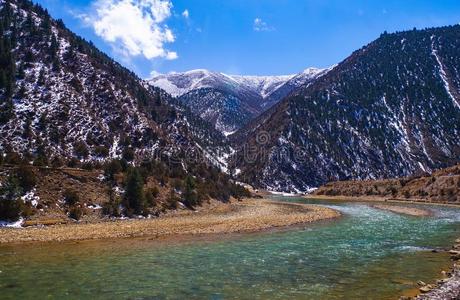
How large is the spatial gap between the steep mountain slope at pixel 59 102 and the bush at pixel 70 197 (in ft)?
85.4

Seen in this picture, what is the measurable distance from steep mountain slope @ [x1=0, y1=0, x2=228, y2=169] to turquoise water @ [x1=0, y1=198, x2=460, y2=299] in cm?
4843

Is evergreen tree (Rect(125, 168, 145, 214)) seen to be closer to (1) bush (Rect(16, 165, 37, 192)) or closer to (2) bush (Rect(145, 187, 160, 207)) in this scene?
(2) bush (Rect(145, 187, 160, 207))

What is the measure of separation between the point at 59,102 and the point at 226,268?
76486 mm

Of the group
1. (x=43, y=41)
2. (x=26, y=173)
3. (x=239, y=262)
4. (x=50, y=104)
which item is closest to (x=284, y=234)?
(x=239, y=262)

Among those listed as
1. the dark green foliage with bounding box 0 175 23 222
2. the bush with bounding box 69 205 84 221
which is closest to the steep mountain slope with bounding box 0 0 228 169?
the dark green foliage with bounding box 0 175 23 222

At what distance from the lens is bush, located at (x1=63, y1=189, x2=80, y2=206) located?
→ 49438 millimetres

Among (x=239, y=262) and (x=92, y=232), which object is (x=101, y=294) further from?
(x=92, y=232)

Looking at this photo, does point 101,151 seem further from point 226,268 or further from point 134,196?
point 226,268

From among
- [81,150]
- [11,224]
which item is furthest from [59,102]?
[11,224]

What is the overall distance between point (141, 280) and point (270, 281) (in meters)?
7.03

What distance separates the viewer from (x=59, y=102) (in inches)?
3588

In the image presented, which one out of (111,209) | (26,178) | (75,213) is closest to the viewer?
(75,213)

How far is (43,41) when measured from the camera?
108 meters

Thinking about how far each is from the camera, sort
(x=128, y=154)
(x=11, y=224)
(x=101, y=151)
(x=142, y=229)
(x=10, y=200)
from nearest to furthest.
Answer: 1. (x=11, y=224)
2. (x=142, y=229)
3. (x=10, y=200)
4. (x=101, y=151)
5. (x=128, y=154)
